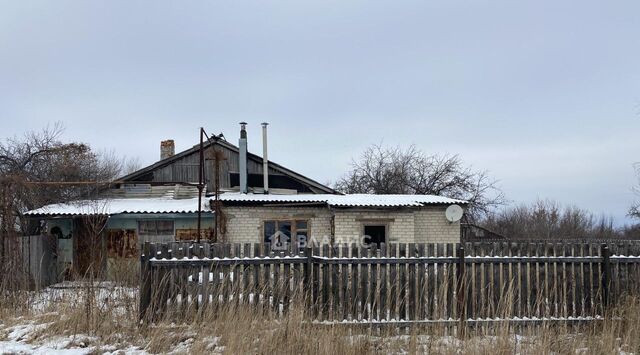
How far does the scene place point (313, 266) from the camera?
635 cm

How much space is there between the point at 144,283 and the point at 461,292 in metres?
3.95

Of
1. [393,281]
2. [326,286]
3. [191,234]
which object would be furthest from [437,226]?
[326,286]

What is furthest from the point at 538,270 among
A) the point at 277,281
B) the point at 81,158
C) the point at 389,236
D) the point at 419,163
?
the point at 419,163

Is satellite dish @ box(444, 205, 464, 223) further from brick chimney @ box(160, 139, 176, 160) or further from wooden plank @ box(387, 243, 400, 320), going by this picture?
brick chimney @ box(160, 139, 176, 160)

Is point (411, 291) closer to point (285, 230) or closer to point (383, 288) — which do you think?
point (383, 288)

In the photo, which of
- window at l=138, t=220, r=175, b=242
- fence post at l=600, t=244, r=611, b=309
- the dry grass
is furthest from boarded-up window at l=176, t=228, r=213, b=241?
fence post at l=600, t=244, r=611, b=309

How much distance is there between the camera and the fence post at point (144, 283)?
19.5 ft

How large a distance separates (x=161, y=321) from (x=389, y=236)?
10496mm

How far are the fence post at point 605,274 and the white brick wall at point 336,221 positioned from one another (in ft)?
29.0

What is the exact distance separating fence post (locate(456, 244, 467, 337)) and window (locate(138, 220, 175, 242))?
35.7 ft

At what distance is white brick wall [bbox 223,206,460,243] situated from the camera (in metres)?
15.4

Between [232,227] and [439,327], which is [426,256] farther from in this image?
[232,227]

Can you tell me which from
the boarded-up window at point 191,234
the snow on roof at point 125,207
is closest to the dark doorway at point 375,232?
the boarded-up window at point 191,234

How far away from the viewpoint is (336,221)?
1534 centimetres
